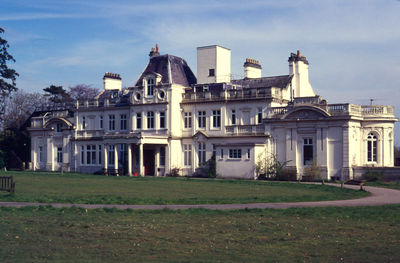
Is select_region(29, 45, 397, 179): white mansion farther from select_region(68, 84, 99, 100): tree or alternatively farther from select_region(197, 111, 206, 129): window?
select_region(68, 84, 99, 100): tree

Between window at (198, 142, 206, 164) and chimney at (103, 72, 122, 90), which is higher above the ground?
A: chimney at (103, 72, 122, 90)

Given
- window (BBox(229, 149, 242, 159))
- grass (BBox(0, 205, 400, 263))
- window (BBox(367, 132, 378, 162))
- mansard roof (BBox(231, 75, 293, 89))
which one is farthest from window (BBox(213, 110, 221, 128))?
grass (BBox(0, 205, 400, 263))

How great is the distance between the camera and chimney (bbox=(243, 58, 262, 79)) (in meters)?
54.9

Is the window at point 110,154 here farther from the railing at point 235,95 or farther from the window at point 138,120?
the railing at point 235,95

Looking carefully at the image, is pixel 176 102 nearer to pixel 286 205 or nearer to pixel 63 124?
pixel 63 124

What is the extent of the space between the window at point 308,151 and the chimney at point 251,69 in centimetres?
1287

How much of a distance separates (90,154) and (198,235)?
4677 cm

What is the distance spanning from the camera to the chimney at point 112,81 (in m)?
65.2

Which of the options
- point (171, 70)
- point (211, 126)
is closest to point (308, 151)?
point (211, 126)

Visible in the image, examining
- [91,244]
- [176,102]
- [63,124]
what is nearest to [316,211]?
[91,244]

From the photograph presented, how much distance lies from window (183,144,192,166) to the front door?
4.27m

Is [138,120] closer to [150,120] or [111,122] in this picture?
[150,120]

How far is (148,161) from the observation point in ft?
183

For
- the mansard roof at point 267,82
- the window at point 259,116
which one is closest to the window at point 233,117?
the window at point 259,116
